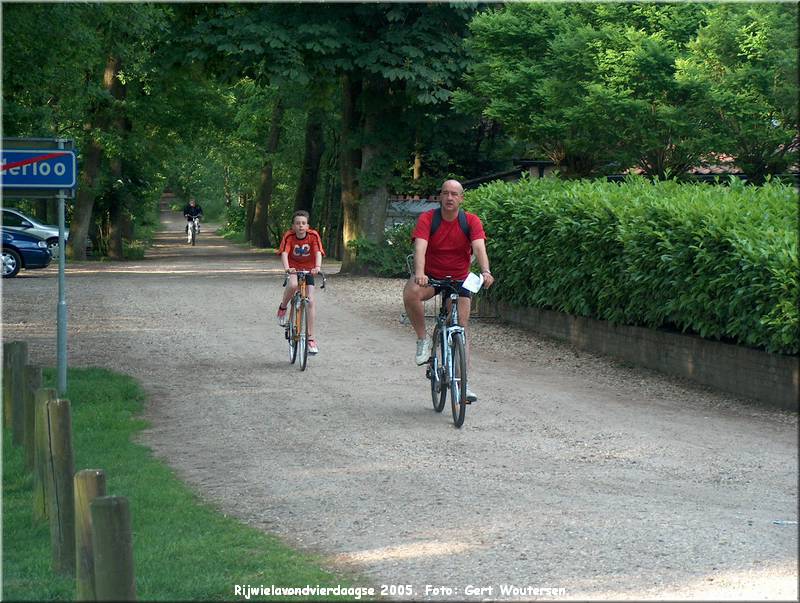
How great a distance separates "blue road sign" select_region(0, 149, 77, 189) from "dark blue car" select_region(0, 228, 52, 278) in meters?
21.4

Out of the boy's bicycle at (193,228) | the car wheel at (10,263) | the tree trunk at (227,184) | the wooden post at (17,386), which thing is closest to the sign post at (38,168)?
the wooden post at (17,386)

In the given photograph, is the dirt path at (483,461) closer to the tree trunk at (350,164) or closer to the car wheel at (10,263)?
the car wheel at (10,263)

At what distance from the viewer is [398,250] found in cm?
3250

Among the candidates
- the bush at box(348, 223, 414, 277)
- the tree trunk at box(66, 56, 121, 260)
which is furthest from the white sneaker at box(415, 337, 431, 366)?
the tree trunk at box(66, 56, 121, 260)

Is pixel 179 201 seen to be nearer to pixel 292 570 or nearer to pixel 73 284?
pixel 73 284

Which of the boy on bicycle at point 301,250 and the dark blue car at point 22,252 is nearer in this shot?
the boy on bicycle at point 301,250

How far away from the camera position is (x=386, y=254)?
107 feet

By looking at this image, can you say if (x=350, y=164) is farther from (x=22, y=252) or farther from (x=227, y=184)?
(x=227, y=184)

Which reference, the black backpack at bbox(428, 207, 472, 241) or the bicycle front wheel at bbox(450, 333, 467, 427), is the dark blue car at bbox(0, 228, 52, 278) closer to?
the black backpack at bbox(428, 207, 472, 241)

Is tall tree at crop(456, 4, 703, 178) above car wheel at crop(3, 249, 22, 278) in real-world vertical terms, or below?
above

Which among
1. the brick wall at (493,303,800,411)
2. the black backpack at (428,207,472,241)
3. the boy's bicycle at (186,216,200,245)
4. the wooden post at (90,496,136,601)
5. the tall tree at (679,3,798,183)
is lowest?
the boy's bicycle at (186,216,200,245)

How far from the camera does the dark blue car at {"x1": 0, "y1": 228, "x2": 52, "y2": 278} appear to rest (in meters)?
32.5

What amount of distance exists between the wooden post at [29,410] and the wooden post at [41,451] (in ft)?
4.32

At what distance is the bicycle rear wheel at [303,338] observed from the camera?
14.9 meters
